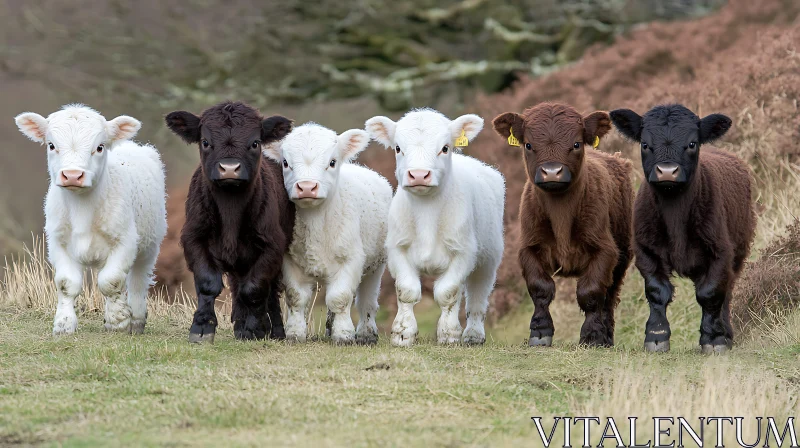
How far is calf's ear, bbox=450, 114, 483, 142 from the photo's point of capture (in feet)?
33.4

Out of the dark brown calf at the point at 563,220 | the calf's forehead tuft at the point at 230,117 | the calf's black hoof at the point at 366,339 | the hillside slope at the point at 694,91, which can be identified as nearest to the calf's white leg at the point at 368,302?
the calf's black hoof at the point at 366,339

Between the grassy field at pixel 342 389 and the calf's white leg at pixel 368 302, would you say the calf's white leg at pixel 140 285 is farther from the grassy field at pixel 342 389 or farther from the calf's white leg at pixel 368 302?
the calf's white leg at pixel 368 302

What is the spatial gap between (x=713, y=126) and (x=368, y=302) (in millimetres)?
3613

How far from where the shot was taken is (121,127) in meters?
10.3

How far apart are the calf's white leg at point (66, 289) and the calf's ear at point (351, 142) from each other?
2.63 m

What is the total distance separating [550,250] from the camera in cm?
990

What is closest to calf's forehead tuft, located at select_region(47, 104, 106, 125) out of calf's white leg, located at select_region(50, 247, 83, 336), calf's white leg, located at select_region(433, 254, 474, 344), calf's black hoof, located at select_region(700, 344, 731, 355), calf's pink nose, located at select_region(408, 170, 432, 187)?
calf's white leg, located at select_region(50, 247, 83, 336)

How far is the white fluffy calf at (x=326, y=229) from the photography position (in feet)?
32.9

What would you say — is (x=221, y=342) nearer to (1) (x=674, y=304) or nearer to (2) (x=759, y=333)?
(2) (x=759, y=333)

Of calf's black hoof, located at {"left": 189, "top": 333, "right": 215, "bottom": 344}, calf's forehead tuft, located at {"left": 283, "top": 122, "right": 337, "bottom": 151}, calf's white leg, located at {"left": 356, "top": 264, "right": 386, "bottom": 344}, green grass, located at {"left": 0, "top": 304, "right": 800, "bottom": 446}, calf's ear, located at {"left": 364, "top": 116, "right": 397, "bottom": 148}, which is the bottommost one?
green grass, located at {"left": 0, "top": 304, "right": 800, "bottom": 446}

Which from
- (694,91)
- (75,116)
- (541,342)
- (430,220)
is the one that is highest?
(694,91)

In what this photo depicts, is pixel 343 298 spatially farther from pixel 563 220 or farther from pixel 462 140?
pixel 563 220

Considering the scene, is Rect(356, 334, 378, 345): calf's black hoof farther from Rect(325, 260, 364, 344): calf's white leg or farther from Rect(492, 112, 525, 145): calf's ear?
Rect(492, 112, 525, 145): calf's ear

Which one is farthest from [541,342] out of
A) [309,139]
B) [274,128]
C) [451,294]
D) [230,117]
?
[230,117]
